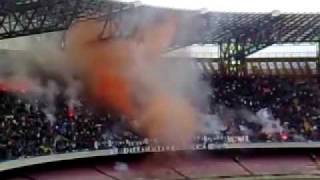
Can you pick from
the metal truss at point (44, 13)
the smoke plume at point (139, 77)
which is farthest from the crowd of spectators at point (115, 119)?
the metal truss at point (44, 13)

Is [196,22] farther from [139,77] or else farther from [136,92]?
[136,92]

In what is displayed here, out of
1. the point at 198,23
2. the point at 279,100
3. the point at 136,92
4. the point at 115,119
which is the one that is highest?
the point at 198,23

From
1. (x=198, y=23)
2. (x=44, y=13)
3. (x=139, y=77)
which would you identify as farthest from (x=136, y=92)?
(x=44, y=13)

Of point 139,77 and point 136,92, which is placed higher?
point 139,77

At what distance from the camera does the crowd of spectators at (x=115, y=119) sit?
26359mm

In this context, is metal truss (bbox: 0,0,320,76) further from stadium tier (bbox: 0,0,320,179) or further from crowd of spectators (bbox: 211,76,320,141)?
crowd of spectators (bbox: 211,76,320,141)

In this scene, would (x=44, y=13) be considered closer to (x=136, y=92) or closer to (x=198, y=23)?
(x=198, y=23)

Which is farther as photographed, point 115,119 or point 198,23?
point 115,119

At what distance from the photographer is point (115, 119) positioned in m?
29.8

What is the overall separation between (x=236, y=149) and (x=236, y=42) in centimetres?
568

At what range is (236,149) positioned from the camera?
30719 mm

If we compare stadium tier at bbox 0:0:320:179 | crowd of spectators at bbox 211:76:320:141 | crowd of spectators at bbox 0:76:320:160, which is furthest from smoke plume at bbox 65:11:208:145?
crowd of spectators at bbox 211:76:320:141

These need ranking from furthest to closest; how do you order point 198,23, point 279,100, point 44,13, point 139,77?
point 279,100
point 139,77
point 198,23
point 44,13

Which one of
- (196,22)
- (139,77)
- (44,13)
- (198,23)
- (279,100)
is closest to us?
(44,13)
